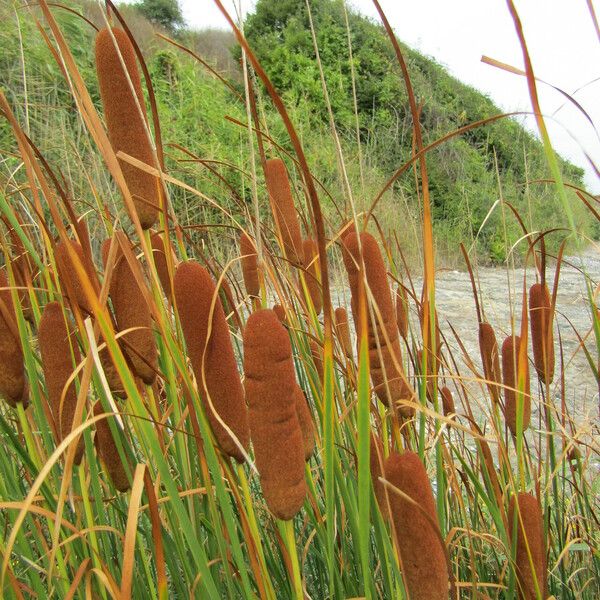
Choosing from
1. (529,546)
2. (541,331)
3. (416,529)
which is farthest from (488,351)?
(416,529)

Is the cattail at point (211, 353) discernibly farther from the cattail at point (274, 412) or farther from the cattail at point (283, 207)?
the cattail at point (283, 207)

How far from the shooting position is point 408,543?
0.34 metres

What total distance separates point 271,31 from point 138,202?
27.1 feet

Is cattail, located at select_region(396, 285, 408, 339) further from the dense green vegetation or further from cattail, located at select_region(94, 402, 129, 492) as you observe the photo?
the dense green vegetation

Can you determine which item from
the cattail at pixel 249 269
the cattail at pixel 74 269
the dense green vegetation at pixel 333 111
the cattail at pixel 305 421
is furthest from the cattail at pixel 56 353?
the dense green vegetation at pixel 333 111

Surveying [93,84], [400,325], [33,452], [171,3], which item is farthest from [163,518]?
[171,3]

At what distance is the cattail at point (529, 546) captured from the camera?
0.48 m

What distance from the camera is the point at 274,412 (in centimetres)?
31

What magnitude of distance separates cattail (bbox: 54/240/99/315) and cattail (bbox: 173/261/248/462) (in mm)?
50

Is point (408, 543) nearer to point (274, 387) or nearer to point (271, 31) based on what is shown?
point (274, 387)

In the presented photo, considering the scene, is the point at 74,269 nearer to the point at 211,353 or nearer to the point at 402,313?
the point at 211,353

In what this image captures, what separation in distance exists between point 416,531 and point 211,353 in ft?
0.42

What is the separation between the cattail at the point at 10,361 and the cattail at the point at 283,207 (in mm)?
229

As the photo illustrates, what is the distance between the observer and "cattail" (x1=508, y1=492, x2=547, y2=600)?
0.48 meters
